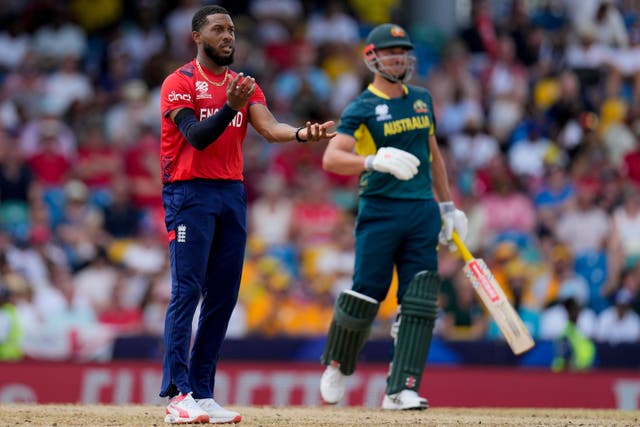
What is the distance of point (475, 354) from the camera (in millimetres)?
12633

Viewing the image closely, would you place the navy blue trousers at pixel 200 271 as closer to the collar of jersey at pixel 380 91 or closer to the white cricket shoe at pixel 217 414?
the white cricket shoe at pixel 217 414

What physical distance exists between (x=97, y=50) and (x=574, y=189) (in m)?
6.59

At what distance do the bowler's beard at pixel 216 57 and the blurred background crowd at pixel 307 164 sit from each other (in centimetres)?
574

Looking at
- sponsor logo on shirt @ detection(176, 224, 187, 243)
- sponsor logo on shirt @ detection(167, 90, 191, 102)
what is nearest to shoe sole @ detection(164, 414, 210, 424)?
sponsor logo on shirt @ detection(176, 224, 187, 243)

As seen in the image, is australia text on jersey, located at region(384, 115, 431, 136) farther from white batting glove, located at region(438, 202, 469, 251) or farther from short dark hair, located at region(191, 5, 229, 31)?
short dark hair, located at region(191, 5, 229, 31)

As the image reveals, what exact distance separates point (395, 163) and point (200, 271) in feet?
5.18

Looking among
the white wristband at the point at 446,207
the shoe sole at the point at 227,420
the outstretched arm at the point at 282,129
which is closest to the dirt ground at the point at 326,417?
the shoe sole at the point at 227,420

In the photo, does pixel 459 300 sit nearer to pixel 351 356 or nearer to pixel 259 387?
pixel 259 387

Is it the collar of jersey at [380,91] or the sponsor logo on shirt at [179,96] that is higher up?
the collar of jersey at [380,91]

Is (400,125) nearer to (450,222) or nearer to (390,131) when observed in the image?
(390,131)

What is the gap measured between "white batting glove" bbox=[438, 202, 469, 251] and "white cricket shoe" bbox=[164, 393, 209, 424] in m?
2.55

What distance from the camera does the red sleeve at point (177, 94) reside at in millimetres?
7699

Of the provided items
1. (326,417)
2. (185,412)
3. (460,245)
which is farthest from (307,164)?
(185,412)

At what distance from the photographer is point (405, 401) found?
8.93 m
